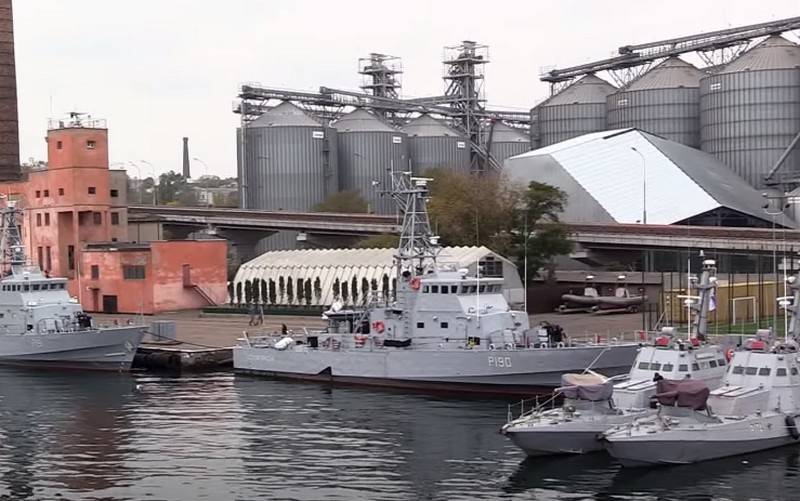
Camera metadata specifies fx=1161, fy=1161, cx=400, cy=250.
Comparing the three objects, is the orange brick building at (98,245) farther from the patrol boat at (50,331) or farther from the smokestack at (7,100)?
the patrol boat at (50,331)

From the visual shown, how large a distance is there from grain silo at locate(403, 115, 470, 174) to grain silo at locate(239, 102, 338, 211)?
12.2m

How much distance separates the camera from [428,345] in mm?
47094

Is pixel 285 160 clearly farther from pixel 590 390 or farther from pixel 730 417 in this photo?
pixel 730 417

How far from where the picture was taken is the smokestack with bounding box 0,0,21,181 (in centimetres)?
9512

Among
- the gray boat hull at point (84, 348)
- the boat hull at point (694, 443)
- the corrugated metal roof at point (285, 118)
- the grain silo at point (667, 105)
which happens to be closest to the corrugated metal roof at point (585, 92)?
the grain silo at point (667, 105)

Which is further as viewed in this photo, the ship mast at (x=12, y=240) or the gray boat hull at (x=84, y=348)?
the ship mast at (x=12, y=240)

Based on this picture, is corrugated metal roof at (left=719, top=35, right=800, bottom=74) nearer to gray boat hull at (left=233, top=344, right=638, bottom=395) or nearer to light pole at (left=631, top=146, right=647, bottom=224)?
light pole at (left=631, top=146, right=647, bottom=224)

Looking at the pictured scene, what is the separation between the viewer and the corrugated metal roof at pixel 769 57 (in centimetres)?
10894

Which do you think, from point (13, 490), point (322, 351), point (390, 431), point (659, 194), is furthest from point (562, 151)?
point (13, 490)

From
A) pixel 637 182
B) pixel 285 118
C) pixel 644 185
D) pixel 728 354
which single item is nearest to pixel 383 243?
pixel 644 185

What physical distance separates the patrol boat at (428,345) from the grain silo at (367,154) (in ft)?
239

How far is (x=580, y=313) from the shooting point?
230 ft

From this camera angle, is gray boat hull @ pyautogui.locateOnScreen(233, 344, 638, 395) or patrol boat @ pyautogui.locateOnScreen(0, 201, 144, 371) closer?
gray boat hull @ pyautogui.locateOnScreen(233, 344, 638, 395)

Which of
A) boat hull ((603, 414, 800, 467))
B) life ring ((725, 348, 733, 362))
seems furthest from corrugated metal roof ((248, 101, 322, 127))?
boat hull ((603, 414, 800, 467))
